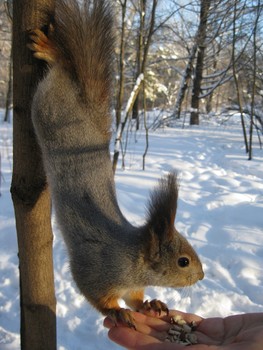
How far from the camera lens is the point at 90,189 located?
4.75 ft

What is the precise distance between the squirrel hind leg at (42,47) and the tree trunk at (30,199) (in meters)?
0.02

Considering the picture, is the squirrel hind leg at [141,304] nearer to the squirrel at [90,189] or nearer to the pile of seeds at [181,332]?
the pile of seeds at [181,332]

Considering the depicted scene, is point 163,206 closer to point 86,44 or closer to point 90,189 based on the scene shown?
point 90,189

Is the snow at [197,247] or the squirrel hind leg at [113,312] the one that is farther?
the snow at [197,247]

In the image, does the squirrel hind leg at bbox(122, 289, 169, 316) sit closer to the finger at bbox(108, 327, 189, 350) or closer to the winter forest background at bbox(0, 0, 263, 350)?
the finger at bbox(108, 327, 189, 350)

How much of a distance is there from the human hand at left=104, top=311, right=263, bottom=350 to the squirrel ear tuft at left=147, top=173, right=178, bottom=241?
1.37 feet

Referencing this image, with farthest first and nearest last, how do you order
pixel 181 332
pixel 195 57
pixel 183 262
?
pixel 195 57 < pixel 181 332 < pixel 183 262

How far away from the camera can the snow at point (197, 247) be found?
2.38 metres

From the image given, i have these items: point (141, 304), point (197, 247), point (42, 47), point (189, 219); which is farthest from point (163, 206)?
point (189, 219)

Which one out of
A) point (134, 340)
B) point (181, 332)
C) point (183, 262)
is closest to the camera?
point (134, 340)

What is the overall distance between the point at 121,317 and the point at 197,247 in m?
1.94

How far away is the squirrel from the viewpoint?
1422 mm

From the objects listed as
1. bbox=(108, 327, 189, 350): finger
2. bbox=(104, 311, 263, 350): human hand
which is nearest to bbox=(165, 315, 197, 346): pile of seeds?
bbox=(104, 311, 263, 350): human hand

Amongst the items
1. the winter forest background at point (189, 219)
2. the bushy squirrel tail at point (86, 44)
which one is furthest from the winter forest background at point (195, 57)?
the bushy squirrel tail at point (86, 44)
